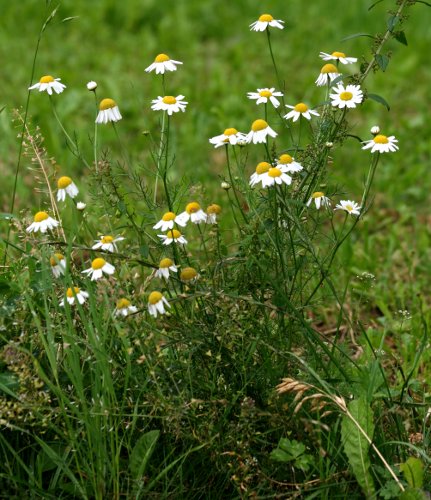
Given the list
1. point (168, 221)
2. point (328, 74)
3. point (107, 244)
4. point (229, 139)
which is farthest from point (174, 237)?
point (328, 74)

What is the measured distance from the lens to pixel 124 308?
1773 millimetres

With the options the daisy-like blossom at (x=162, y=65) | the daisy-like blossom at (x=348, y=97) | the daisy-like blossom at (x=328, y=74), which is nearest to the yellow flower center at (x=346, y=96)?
the daisy-like blossom at (x=348, y=97)

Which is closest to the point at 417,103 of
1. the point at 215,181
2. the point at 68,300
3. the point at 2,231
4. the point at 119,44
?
the point at 215,181

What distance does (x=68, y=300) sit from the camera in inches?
72.7

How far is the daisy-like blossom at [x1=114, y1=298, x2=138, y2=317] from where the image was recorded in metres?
1.77

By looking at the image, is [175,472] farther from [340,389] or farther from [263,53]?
[263,53]

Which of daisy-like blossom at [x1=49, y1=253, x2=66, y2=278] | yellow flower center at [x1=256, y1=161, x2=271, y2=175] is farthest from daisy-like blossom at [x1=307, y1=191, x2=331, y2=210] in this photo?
daisy-like blossom at [x1=49, y1=253, x2=66, y2=278]

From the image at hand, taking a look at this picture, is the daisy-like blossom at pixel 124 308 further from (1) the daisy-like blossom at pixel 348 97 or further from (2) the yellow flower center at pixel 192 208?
(1) the daisy-like blossom at pixel 348 97

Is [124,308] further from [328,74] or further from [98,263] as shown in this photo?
[328,74]

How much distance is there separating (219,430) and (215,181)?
2073 millimetres

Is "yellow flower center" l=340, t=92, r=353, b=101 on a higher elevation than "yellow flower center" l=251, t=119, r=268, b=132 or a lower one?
higher

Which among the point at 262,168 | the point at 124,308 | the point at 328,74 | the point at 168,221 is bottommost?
the point at 124,308

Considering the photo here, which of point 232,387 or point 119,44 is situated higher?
point 232,387

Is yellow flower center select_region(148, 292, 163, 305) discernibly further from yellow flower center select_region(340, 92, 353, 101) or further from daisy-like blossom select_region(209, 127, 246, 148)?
yellow flower center select_region(340, 92, 353, 101)
